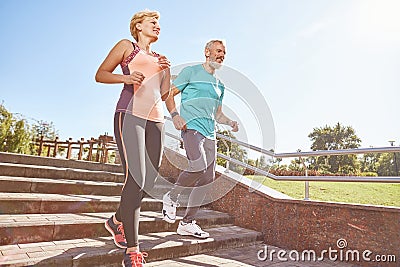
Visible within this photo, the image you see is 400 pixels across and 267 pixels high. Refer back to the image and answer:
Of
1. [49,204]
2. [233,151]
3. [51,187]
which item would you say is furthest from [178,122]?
[233,151]

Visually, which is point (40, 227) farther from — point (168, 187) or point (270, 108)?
point (270, 108)

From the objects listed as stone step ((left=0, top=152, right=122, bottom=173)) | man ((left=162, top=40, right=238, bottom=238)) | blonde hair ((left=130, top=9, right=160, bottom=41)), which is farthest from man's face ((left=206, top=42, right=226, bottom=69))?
stone step ((left=0, top=152, right=122, bottom=173))

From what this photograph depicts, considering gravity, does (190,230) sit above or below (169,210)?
below

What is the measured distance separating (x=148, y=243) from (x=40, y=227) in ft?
2.56

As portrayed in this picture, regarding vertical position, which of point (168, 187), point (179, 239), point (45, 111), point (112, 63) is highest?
point (45, 111)

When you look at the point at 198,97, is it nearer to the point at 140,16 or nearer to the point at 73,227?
the point at 140,16

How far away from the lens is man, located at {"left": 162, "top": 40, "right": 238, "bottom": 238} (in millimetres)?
2717

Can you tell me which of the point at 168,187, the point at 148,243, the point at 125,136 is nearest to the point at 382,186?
the point at 168,187

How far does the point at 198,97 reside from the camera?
2.79 meters

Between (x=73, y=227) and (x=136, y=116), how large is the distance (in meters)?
1.07

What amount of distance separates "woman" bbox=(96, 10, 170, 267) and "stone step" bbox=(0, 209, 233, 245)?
1.31ft

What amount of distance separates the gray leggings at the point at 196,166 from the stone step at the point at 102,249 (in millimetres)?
289

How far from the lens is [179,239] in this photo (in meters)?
2.62

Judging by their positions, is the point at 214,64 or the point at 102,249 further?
the point at 214,64
